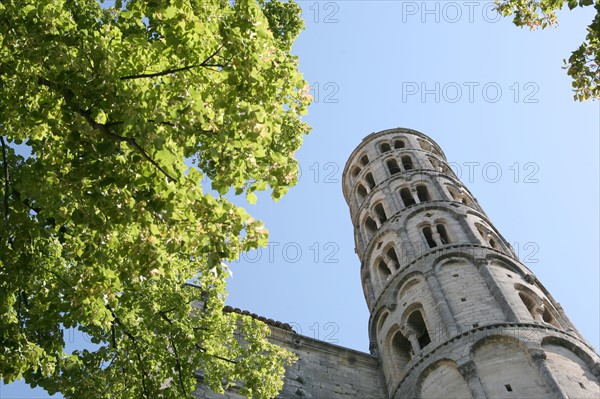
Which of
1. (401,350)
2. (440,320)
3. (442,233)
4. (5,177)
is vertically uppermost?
(442,233)

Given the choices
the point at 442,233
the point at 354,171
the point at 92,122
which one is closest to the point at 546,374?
the point at 442,233

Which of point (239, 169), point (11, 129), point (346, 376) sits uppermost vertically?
point (346, 376)

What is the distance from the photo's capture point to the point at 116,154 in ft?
21.5

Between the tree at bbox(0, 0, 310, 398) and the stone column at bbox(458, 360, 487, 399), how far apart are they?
7.70 meters

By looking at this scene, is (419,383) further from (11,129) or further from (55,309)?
(11,129)

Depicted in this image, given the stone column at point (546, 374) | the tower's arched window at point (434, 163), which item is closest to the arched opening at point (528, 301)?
the stone column at point (546, 374)

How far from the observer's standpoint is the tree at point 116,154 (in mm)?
6477

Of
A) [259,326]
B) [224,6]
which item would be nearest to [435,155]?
[259,326]

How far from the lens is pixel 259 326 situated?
33.7 feet

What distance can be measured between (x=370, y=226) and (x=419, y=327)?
8.12 metres

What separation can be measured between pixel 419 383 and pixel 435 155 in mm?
15647

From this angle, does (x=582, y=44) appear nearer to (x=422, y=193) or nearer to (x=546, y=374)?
(x=546, y=374)

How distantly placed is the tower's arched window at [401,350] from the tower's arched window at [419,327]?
1.65 ft

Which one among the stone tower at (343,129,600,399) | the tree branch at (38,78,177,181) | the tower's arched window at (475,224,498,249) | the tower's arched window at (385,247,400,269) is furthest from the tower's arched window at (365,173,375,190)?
the tree branch at (38,78,177,181)
